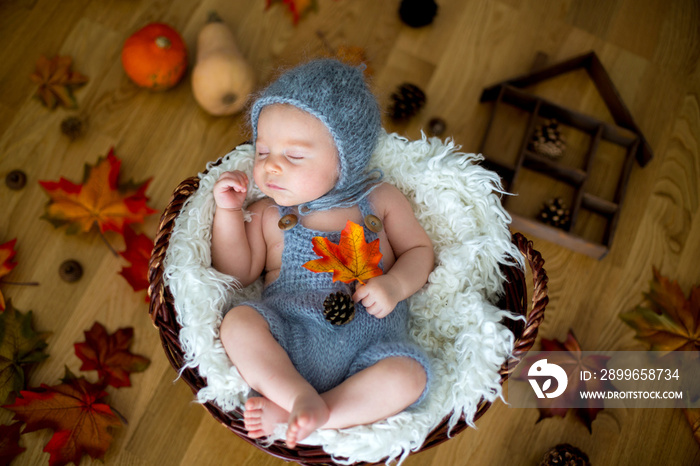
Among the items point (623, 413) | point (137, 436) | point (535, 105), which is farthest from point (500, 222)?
point (137, 436)

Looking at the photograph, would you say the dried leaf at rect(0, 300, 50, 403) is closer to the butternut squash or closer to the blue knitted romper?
the blue knitted romper

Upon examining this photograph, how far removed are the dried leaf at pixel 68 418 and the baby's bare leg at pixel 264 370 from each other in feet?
1.52

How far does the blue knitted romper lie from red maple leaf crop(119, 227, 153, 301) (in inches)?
15.7

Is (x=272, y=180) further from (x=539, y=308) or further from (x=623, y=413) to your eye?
(x=623, y=413)

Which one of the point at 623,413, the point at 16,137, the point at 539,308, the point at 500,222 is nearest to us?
Result: the point at 539,308

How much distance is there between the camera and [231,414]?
1.07 metres

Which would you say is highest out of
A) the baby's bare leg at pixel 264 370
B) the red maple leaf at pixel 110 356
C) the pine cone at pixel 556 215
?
the pine cone at pixel 556 215

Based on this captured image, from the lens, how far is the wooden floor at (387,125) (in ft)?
4.45

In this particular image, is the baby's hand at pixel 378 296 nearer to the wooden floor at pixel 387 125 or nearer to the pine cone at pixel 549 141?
the wooden floor at pixel 387 125

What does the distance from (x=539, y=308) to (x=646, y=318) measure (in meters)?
0.64

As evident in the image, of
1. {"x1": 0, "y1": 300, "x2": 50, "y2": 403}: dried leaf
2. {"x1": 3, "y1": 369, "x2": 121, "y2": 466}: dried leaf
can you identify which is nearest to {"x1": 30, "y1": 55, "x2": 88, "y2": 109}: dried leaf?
{"x1": 0, "y1": 300, "x2": 50, "y2": 403}: dried leaf

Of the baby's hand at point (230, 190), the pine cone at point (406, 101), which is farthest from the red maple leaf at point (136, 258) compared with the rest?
the pine cone at point (406, 101)

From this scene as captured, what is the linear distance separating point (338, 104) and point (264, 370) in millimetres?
585

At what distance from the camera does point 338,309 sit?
1.01 metres
